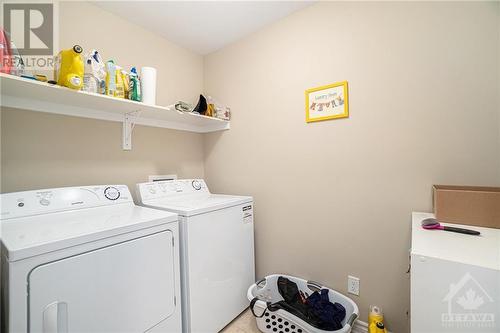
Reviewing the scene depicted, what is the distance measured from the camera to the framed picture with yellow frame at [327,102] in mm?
1474

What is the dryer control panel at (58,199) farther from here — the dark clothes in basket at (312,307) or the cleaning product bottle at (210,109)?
the dark clothes in basket at (312,307)

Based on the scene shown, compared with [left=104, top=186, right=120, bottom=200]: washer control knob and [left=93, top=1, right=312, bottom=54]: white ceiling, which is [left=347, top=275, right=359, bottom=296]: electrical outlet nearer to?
[left=104, top=186, right=120, bottom=200]: washer control knob

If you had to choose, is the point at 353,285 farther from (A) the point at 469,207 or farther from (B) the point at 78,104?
(B) the point at 78,104

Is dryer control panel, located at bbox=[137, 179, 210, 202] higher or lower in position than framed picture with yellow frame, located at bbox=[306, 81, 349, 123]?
lower

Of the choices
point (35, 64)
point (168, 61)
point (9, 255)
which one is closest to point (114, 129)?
point (35, 64)

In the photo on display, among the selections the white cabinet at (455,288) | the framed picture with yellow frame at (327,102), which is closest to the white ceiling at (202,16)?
the framed picture with yellow frame at (327,102)

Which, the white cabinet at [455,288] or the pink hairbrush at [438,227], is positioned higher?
the pink hairbrush at [438,227]

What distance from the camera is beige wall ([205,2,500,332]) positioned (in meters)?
1.13

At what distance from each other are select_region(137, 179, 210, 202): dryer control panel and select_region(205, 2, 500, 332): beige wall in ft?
1.28

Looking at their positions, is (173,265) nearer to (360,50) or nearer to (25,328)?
(25,328)

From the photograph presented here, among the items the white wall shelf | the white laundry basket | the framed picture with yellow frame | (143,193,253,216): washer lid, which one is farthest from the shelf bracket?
the white laundry basket

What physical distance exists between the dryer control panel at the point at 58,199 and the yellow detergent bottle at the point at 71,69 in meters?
0.62

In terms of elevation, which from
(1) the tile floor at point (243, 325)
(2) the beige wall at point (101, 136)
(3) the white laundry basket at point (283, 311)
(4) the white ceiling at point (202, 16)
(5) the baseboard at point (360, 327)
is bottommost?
(1) the tile floor at point (243, 325)

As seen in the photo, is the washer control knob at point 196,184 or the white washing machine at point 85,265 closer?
the white washing machine at point 85,265
